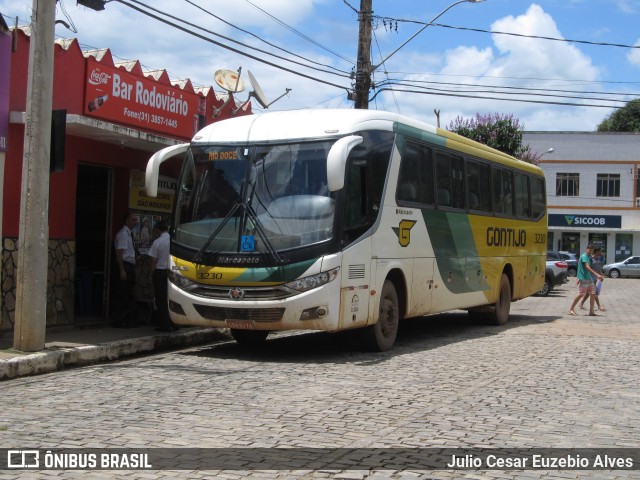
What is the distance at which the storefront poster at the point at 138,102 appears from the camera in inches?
501

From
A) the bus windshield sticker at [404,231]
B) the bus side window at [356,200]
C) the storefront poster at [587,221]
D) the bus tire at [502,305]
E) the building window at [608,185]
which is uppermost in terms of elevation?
the building window at [608,185]

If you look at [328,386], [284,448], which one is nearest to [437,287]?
[328,386]

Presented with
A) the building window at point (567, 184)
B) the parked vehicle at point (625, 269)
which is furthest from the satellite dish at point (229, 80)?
the building window at point (567, 184)

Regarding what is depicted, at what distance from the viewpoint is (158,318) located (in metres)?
12.8

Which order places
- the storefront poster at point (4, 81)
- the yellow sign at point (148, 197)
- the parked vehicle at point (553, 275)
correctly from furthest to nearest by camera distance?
the parked vehicle at point (553, 275), the yellow sign at point (148, 197), the storefront poster at point (4, 81)

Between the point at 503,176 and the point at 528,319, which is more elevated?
the point at 503,176

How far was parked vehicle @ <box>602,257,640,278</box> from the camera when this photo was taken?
47.5 metres

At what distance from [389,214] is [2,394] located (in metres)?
5.60

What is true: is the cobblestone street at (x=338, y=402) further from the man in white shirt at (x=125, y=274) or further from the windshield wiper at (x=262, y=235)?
the man in white shirt at (x=125, y=274)

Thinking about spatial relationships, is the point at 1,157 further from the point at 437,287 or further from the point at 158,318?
the point at 437,287

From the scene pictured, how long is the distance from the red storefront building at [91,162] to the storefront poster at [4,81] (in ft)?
0.06

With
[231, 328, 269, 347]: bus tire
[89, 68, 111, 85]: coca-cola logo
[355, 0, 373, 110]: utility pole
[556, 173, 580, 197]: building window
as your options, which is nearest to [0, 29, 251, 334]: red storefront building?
[89, 68, 111, 85]: coca-cola logo

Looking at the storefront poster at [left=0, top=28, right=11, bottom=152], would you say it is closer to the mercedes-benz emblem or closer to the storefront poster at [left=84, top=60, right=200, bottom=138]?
the storefront poster at [left=84, top=60, right=200, bottom=138]

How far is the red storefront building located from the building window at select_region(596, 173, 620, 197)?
A: 1737 inches
